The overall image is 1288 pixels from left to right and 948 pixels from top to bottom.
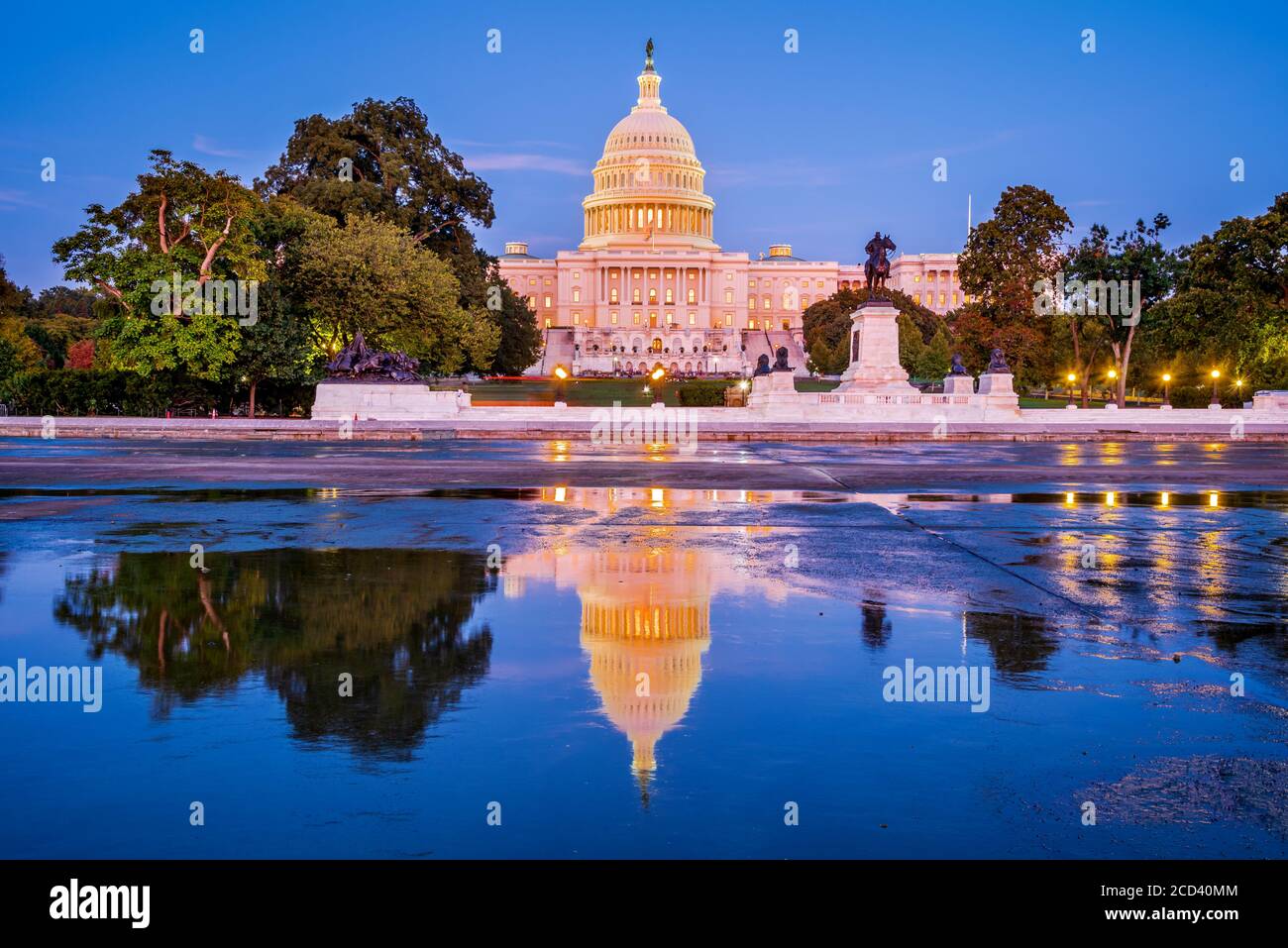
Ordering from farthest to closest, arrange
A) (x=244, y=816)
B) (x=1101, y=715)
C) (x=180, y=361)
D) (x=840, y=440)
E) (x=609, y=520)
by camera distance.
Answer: (x=180, y=361) < (x=840, y=440) < (x=609, y=520) < (x=1101, y=715) < (x=244, y=816)

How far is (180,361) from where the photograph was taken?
48906 millimetres

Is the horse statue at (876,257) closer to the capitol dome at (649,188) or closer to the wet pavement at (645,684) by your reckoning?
the wet pavement at (645,684)

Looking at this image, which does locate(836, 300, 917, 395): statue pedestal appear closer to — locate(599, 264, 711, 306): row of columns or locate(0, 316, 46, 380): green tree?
locate(0, 316, 46, 380): green tree

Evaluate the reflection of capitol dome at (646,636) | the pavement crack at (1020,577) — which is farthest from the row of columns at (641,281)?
the reflection of capitol dome at (646,636)

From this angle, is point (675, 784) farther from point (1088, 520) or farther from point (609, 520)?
point (1088, 520)

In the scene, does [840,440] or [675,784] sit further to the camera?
[840,440]

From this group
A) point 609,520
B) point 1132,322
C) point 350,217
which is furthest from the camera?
point 1132,322

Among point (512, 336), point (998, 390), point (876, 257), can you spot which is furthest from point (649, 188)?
point (998, 390)

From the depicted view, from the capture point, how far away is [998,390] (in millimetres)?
53812

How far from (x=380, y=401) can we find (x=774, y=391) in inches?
644

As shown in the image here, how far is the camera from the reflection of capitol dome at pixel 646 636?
7.20 m

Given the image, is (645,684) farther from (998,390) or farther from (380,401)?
(998,390)

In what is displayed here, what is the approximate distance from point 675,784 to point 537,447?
30.3m
